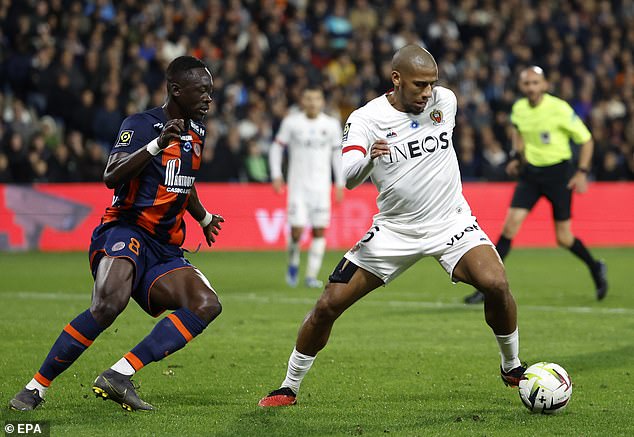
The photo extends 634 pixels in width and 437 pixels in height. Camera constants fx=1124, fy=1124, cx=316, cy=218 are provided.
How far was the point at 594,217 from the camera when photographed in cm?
2173

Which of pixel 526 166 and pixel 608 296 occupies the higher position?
pixel 526 166

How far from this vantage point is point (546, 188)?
13266mm

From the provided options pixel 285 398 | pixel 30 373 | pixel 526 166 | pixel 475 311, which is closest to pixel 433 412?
pixel 285 398

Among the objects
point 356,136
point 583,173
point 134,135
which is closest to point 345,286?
point 356,136

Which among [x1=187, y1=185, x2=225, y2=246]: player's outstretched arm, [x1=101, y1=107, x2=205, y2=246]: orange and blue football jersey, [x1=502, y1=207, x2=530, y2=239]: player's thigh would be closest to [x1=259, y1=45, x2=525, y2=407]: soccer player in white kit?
[x1=187, y1=185, x2=225, y2=246]: player's outstretched arm

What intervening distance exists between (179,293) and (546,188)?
7199 mm

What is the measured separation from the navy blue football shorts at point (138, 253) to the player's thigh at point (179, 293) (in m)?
0.03

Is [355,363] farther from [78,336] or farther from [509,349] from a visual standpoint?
[78,336]

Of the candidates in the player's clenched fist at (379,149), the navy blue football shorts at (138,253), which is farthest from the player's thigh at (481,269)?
the navy blue football shorts at (138,253)

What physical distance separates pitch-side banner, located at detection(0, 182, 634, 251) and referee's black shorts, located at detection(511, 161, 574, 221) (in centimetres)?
734

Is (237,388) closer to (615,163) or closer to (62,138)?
(62,138)

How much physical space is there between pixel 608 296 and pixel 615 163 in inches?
407

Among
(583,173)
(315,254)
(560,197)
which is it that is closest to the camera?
(560,197)

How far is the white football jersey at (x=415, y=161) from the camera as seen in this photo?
7.40m
